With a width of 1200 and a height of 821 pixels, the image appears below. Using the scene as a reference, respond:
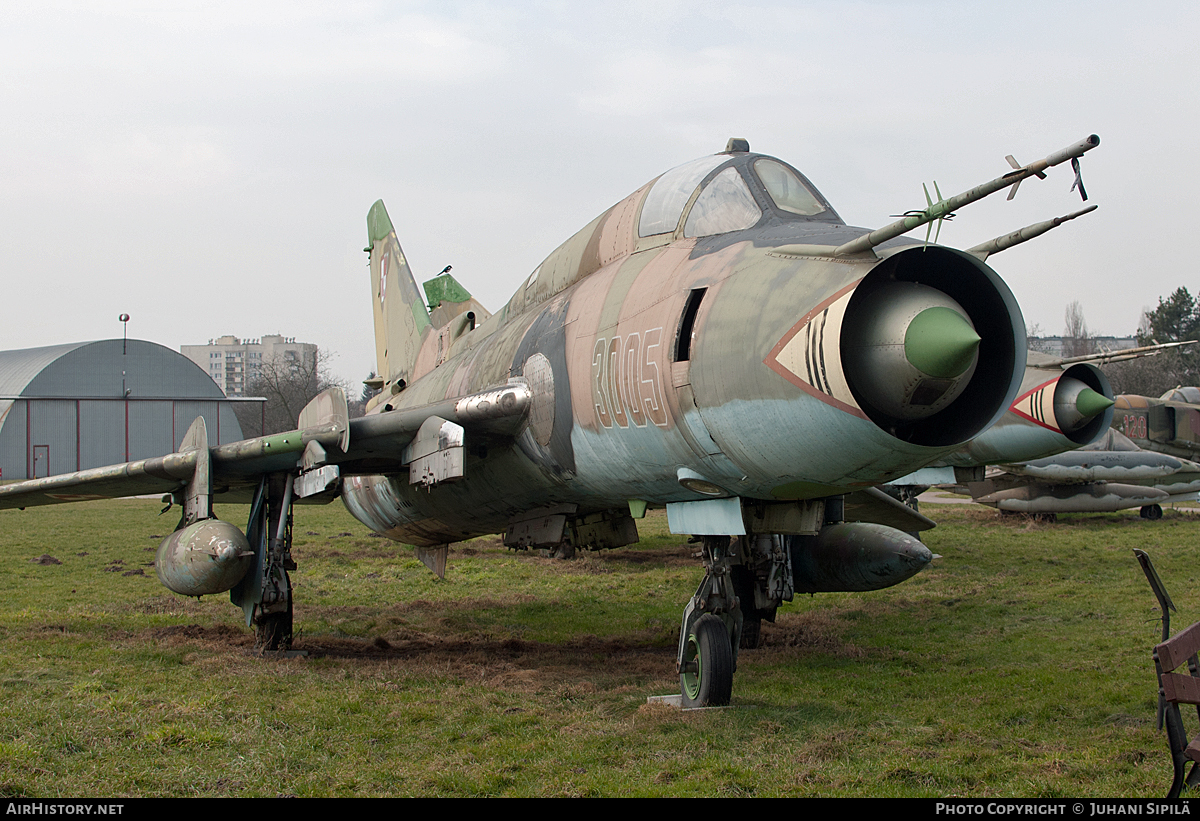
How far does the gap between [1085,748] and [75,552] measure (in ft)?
63.3

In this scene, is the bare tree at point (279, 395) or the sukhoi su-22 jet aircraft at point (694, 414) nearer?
the sukhoi su-22 jet aircraft at point (694, 414)

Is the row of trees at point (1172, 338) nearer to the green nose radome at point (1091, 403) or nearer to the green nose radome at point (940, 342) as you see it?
the green nose radome at point (1091, 403)

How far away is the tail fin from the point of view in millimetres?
13641

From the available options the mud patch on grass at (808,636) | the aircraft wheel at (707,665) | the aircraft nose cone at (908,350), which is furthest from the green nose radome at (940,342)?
the mud patch on grass at (808,636)

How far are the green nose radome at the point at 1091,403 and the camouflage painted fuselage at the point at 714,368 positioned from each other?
21.5 feet

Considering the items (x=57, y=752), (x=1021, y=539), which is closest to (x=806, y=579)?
(x=57, y=752)

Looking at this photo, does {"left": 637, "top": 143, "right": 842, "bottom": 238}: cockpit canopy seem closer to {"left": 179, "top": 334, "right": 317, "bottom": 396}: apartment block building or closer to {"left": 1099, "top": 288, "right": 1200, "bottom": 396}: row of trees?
{"left": 1099, "top": 288, "right": 1200, "bottom": 396}: row of trees

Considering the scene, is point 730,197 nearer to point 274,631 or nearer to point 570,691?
point 570,691

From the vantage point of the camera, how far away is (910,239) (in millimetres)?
5293

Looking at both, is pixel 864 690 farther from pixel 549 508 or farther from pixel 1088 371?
pixel 1088 371

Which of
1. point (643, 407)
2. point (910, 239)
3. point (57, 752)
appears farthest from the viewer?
point (643, 407)

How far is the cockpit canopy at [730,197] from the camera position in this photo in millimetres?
6535

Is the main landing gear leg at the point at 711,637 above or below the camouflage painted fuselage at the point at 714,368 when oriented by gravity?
below

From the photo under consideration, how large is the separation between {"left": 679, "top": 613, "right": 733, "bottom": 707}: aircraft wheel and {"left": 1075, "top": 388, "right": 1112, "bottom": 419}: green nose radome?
6717 millimetres
